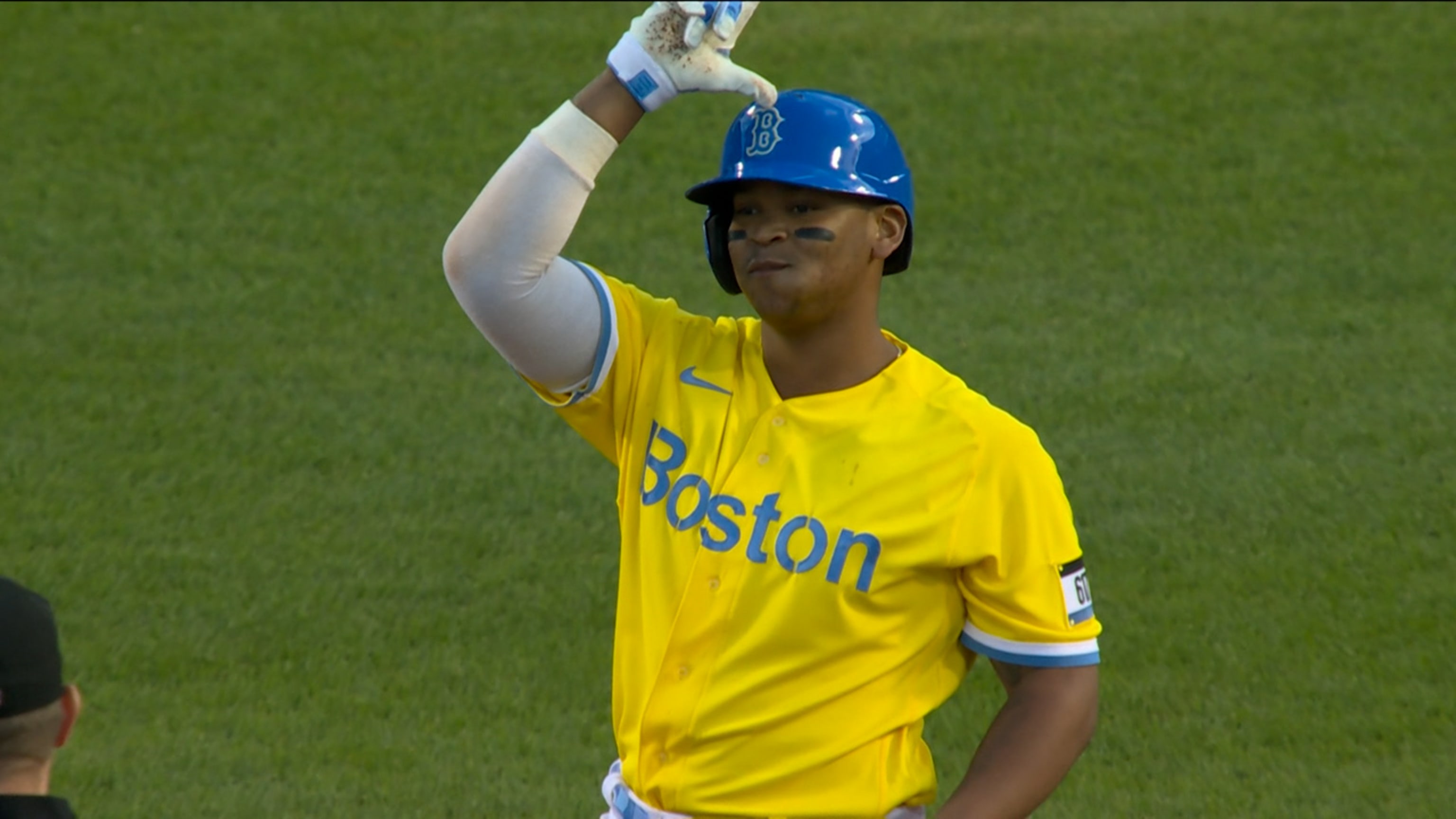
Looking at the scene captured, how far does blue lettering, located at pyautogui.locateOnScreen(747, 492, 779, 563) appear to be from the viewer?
2590mm

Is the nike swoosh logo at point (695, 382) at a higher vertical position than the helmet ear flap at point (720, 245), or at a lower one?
lower

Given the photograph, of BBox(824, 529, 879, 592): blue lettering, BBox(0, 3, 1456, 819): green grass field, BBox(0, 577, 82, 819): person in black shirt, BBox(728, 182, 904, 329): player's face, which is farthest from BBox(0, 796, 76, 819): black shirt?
BBox(0, 3, 1456, 819): green grass field

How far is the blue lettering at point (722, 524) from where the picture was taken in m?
2.62

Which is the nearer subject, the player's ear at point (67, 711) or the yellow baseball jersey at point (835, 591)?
the player's ear at point (67, 711)

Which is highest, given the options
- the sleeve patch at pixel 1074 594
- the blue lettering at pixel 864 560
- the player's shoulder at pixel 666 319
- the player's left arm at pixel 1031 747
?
the player's shoulder at pixel 666 319

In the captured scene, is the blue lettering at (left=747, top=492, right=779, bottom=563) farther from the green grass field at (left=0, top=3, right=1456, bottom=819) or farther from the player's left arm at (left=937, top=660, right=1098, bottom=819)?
the green grass field at (left=0, top=3, right=1456, bottom=819)

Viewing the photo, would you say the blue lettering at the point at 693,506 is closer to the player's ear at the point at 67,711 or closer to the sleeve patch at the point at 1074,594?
the sleeve patch at the point at 1074,594

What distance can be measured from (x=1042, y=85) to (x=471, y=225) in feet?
22.2

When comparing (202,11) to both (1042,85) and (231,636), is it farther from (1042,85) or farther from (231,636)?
(231,636)

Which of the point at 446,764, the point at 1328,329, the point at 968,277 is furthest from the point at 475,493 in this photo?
the point at 1328,329

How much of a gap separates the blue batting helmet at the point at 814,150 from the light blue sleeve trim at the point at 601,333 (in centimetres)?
19

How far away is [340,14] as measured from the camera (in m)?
9.55

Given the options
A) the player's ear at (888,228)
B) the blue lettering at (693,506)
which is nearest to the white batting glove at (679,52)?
the player's ear at (888,228)

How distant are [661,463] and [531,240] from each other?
39 cm
